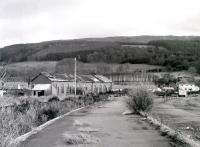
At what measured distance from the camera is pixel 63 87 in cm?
8700

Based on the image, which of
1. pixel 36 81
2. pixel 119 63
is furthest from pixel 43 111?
pixel 119 63

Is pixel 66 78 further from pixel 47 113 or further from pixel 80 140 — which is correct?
pixel 80 140

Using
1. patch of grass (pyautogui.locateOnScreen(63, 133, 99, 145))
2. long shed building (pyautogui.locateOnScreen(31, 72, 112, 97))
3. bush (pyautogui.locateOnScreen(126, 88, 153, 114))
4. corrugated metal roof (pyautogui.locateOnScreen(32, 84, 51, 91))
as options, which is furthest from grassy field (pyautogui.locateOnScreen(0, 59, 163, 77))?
patch of grass (pyautogui.locateOnScreen(63, 133, 99, 145))

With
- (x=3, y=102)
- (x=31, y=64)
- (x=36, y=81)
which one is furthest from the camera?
(x=31, y=64)

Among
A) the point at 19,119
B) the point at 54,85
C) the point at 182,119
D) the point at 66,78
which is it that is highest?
the point at 19,119

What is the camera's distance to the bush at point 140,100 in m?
34.8

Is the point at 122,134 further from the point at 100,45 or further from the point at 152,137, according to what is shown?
the point at 100,45

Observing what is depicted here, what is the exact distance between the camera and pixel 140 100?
35.0 meters

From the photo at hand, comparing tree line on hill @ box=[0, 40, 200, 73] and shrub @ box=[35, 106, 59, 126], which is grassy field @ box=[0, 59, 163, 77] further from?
shrub @ box=[35, 106, 59, 126]

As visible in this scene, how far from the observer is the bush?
3478cm

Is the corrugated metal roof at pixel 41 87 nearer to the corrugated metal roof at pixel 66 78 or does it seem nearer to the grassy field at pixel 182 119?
the corrugated metal roof at pixel 66 78

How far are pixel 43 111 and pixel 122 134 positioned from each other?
13237 mm

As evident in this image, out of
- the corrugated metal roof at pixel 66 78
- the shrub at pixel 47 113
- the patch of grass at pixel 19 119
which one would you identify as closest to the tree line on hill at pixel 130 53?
the corrugated metal roof at pixel 66 78

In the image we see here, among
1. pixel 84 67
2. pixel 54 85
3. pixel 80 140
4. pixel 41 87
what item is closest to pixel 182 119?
pixel 80 140
